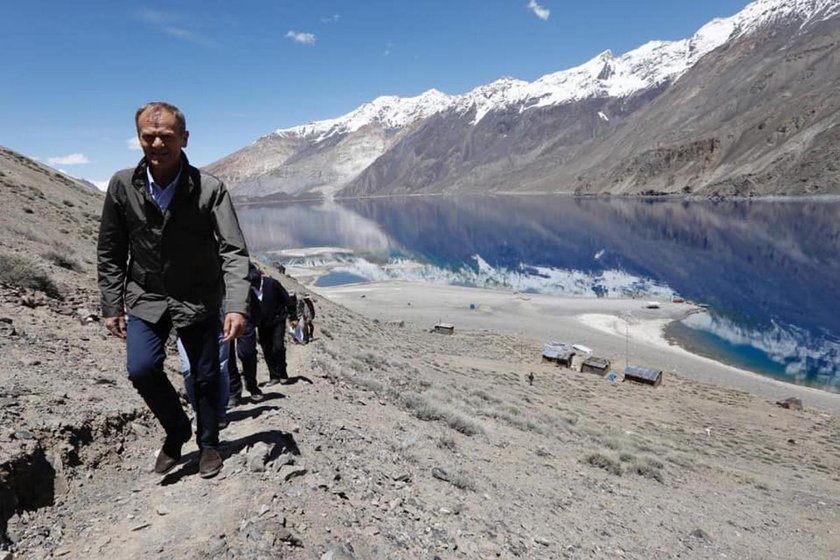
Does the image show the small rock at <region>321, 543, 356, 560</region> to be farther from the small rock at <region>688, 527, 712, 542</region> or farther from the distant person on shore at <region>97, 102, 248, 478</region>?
the small rock at <region>688, 527, 712, 542</region>

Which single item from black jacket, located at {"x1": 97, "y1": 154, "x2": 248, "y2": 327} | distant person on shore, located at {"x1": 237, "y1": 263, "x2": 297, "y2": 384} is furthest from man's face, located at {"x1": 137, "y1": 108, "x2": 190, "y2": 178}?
distant person on shore, located at {"x1": 237, "y1": 263, "x2": 297, "y2": 384}

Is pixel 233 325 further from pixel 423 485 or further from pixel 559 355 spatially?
pixel 559 355

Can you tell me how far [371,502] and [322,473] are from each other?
1.61 feet

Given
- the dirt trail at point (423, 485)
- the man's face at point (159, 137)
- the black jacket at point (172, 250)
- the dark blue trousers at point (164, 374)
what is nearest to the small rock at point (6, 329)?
the dirt trail at point (423, 485)

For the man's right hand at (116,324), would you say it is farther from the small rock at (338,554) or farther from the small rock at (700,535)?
the small rock at (700,535)

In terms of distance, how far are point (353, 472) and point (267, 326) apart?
3.72 m

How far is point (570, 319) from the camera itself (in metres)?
41.1

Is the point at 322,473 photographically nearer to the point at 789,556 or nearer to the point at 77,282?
the point at 789,556

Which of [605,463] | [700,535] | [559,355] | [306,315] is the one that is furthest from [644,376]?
[306,315]

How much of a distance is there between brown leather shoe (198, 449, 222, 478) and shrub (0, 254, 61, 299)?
22.9ft

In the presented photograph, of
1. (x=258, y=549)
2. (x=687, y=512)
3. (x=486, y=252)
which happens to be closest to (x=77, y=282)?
(x=258, y=549)

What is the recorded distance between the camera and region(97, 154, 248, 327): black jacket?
138 inches

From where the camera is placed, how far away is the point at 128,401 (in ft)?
18.3

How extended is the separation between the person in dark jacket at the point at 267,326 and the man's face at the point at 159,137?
13.4 feet
